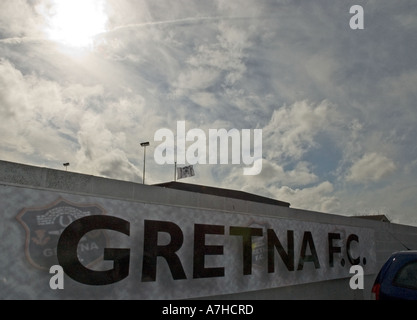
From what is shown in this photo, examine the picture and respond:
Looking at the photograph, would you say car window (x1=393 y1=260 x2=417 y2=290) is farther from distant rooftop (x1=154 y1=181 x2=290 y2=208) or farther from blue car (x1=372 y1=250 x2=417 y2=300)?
distant rooftop (x1=154 y1=181 x2=290 y2=208)

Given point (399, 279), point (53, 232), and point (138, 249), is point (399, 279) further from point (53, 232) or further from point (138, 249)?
point (53, 232)

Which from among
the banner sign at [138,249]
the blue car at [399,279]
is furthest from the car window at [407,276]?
the banner sign at [138,249]

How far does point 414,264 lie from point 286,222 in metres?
6.42

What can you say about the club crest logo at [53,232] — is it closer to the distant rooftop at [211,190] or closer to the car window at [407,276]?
the car window at [407,276]

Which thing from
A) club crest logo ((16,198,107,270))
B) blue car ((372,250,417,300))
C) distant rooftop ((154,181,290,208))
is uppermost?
distant rooftop ((154,181,290,208))

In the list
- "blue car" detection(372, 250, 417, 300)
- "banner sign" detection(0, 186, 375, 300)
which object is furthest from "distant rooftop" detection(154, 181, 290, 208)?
"blue car" detection(372, 250, 417, 300)

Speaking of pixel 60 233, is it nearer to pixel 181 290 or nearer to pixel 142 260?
pixel 142 260

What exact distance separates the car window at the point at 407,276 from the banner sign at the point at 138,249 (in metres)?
4.78

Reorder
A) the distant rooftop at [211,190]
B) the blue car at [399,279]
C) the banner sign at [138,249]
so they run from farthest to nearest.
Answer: the distant rooftop at [211,190] < the banner sign at [138,249] < the blue car at [399,279]

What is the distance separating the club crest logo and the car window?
531 centimetres

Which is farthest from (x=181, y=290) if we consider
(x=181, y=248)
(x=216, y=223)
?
(x=216, y=223)

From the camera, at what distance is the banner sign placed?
653cm

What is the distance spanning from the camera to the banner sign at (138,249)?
653 cm
